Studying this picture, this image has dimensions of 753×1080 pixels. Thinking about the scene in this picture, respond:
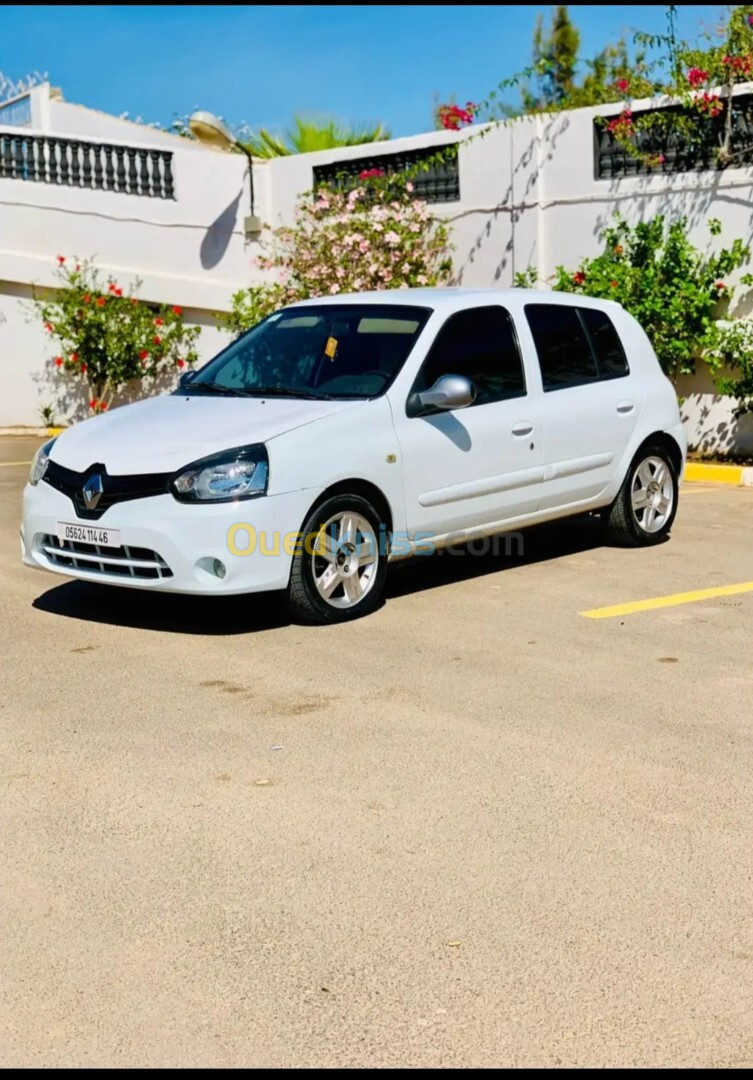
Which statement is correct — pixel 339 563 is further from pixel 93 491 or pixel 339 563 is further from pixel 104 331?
pixel 104 331

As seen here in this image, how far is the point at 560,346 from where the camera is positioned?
29.2 feet

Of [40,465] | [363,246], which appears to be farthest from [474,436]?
[363,246]

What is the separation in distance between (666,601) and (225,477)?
261cm

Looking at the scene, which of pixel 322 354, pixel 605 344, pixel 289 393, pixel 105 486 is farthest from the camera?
pixel 605 344

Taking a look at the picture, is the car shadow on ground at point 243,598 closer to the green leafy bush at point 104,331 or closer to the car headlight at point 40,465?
the car headlight at point 40,465

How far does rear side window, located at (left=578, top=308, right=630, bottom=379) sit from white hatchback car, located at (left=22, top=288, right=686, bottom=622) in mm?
14

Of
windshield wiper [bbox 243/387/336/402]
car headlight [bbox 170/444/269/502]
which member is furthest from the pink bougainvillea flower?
car headlight [bbox 170/444/269/502]

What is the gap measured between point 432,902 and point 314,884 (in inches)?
14.2

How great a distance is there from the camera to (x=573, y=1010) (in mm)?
3477

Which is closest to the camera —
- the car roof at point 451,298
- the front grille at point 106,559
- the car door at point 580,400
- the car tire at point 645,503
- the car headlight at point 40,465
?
the front grille at point 106,559

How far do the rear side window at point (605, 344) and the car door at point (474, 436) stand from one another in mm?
819

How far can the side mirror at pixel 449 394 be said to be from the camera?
304 inches

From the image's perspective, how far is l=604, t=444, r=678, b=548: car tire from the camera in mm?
9409

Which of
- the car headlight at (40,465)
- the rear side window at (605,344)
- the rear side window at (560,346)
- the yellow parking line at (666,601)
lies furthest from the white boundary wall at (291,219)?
the car headlight at (40,465)
